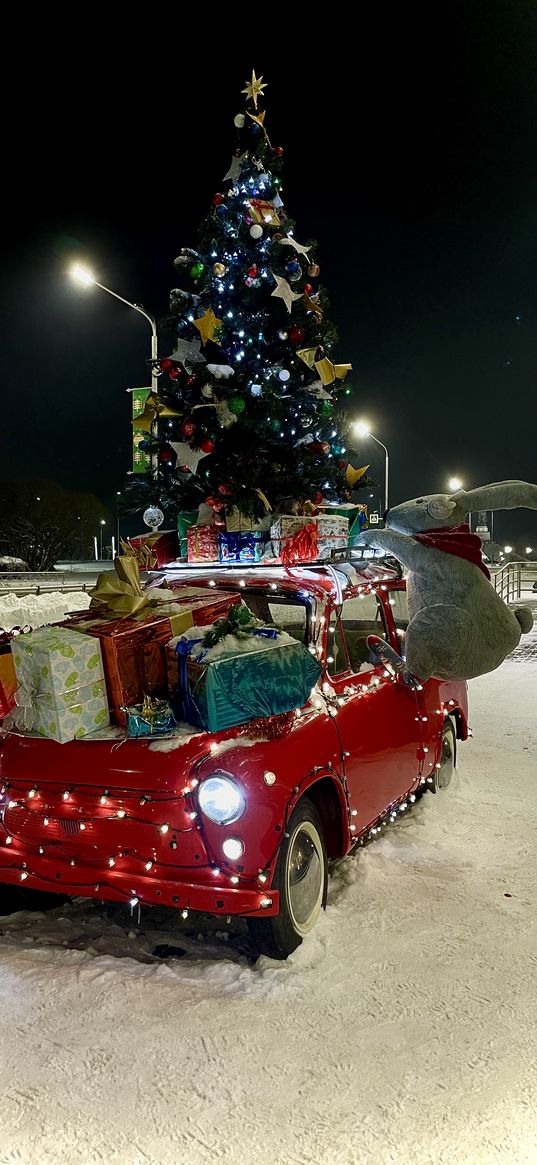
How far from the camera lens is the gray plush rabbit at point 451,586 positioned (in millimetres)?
4152

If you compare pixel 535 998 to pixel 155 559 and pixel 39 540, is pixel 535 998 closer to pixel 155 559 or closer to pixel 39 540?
pixel 155 559

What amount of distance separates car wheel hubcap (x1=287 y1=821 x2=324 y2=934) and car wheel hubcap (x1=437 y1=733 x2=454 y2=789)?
2.36m

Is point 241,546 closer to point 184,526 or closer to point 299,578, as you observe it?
point 184,526

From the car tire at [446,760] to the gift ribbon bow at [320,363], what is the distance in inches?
178

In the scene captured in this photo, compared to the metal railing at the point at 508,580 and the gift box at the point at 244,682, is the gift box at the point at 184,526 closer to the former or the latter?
the gift box at the point at 244,682

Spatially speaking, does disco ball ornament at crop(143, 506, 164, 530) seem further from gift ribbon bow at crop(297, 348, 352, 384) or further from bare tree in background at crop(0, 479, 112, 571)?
bare tree in background at crop(0, 479, 112, 571)

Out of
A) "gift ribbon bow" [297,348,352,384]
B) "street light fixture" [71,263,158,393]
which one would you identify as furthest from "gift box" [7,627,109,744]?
"street light fixture" [71,263,158,393]

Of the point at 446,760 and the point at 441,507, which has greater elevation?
the point at 441,507

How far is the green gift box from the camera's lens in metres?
3.47

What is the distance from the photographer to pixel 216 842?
313 cm

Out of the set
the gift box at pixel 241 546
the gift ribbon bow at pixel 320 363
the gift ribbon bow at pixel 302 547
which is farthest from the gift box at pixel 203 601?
the gift ribbon bow at pixel 320 363

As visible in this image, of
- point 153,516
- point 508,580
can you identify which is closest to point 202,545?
point 153,516

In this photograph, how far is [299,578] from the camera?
4.70 m

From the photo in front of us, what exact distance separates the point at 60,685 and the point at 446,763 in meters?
3.63
